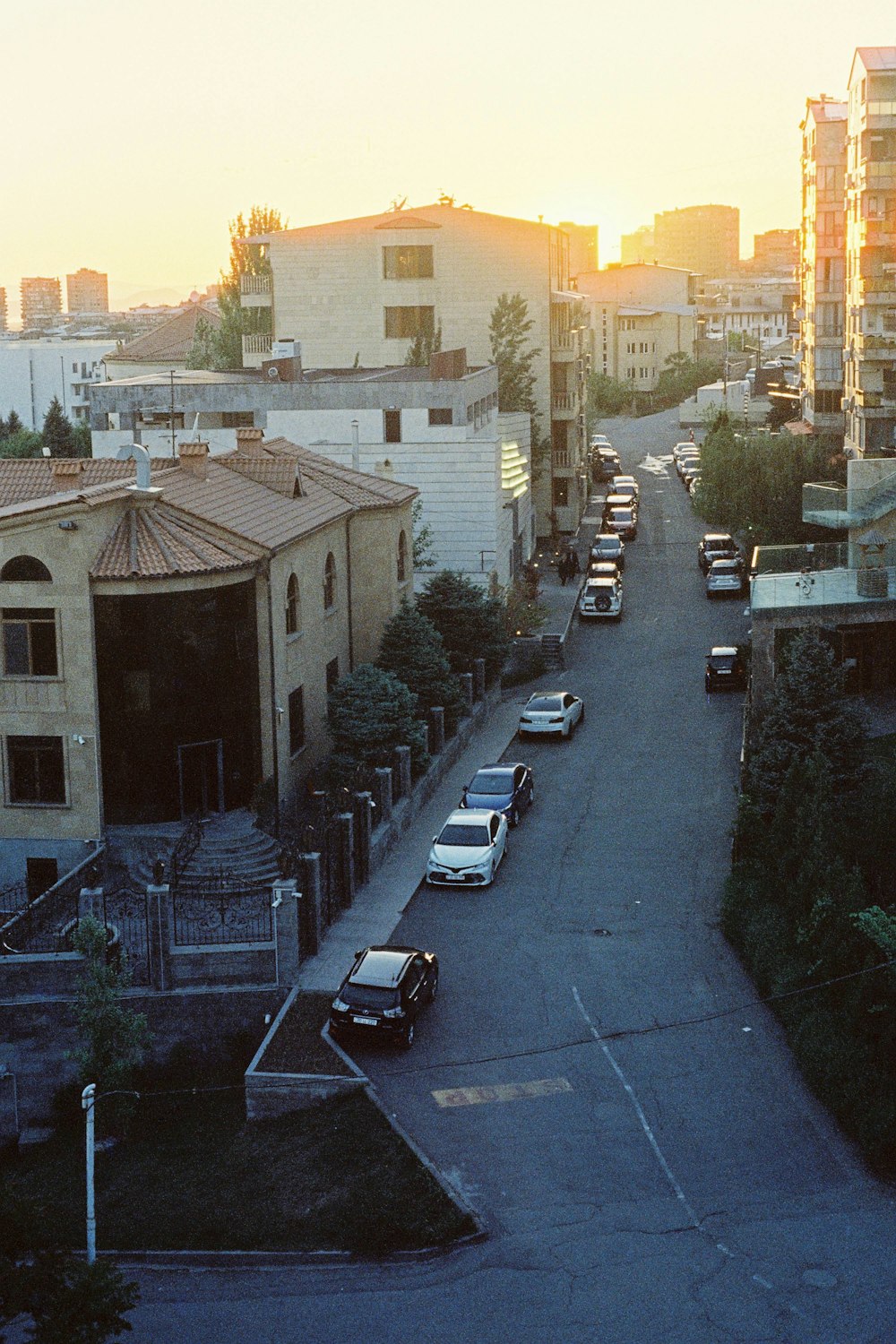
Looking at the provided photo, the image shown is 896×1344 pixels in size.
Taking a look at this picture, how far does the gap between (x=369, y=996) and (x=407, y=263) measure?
51.8 metres

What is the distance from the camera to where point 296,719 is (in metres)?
36.3

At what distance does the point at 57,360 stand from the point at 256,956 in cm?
10070

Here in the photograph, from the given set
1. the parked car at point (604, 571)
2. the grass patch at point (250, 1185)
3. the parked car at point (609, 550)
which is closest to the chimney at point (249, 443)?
the grass patch at point (250, 1185)

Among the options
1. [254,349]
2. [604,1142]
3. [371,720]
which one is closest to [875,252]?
[254,349]

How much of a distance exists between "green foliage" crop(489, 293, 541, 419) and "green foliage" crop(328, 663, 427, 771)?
35690 mm

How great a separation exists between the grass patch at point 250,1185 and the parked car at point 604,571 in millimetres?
38959

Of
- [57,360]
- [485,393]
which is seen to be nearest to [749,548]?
[485,393]

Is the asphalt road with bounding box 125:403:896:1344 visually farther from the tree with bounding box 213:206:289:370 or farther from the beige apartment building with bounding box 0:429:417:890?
the tree with bounding box 213:206:289:370

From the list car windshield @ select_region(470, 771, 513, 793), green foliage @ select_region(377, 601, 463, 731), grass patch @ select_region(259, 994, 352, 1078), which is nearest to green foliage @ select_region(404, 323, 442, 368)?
green foliage @ select_region(377, 601, 463, 731)

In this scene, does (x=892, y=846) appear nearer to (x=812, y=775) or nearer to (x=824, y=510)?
(x=812, y=775)

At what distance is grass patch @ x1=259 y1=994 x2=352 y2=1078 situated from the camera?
2508 cm

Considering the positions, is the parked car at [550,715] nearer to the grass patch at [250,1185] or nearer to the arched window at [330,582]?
the arched window at [330,582]

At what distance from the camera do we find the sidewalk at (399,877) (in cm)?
2889

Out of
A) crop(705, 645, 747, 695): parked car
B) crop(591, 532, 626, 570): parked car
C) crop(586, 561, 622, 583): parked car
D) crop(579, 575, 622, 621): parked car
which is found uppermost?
crop(591, 532, 626, 570): parked car
